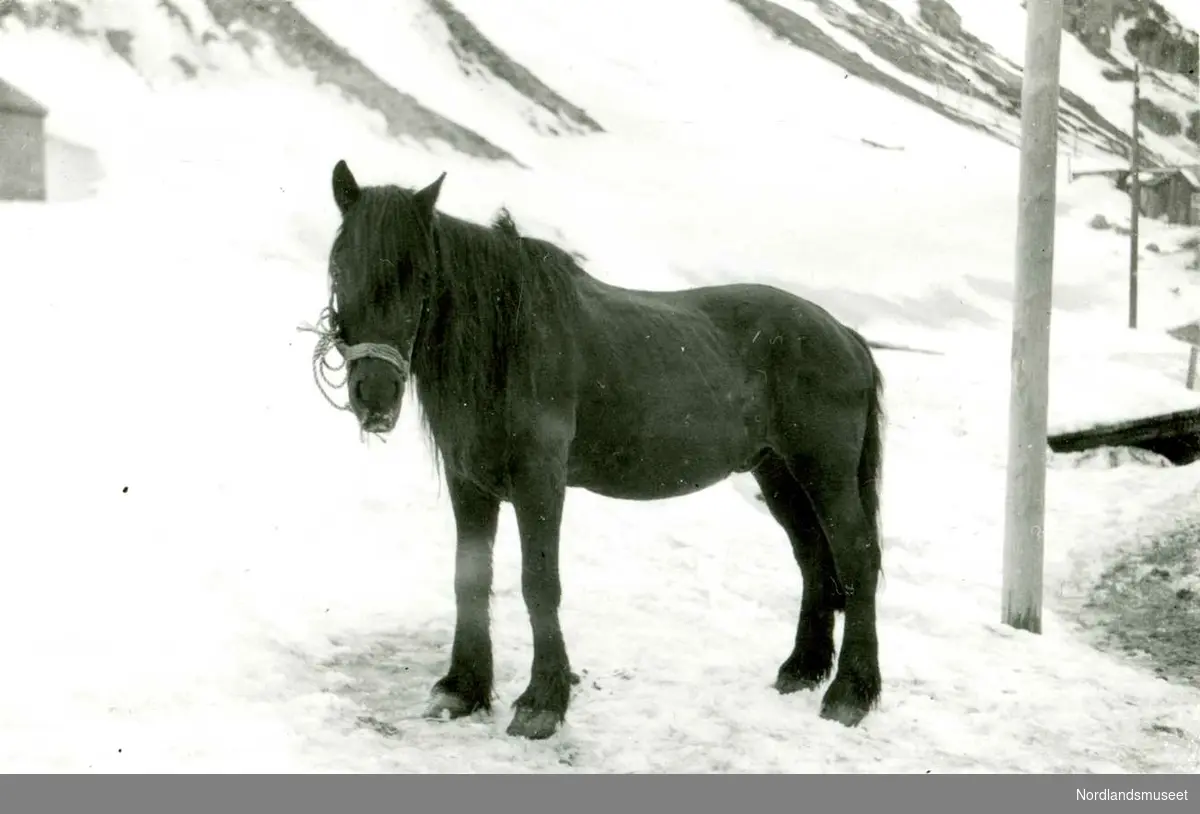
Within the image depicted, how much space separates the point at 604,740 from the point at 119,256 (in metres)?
2.94

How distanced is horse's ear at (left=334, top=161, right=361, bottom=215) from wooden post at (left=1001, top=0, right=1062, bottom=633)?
3208mm

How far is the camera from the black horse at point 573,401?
10.3 feet

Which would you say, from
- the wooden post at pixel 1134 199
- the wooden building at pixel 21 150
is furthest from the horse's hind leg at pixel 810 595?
the wooden building at pixel 21 150

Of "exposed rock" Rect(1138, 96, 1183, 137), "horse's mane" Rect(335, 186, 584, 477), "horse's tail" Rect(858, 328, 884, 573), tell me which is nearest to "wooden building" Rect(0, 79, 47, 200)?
"horse's mane" Rect(335, 186, 584, 477)

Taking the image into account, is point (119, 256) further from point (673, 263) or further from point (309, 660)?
point (673, 263)

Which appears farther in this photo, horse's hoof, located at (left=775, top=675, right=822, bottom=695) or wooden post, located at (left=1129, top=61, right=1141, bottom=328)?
wooden post, located at (left=1129, top=61, right=1141, bottom=328)

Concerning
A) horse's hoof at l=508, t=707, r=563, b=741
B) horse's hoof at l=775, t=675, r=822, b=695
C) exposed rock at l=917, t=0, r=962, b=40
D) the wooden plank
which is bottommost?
horse's hoof at l=775, t=675, r=822, b=695

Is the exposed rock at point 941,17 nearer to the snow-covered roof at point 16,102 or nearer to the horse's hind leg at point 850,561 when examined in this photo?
the horse's hind leg at point 850,561

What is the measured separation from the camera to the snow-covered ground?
3471 millimetres

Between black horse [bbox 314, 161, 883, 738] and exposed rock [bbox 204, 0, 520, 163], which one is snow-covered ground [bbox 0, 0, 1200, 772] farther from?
black horse [bbox 314, 161, 883, 738]

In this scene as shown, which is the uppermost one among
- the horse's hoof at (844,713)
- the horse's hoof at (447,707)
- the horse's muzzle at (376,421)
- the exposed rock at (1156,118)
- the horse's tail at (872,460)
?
the exposed rock at (1156,118)

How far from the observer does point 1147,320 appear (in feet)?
17.8

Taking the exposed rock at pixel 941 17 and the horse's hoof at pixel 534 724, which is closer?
the horse's hoof at pixel 534 724

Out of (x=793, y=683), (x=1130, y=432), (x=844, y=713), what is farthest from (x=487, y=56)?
(x=1130, y=432)
